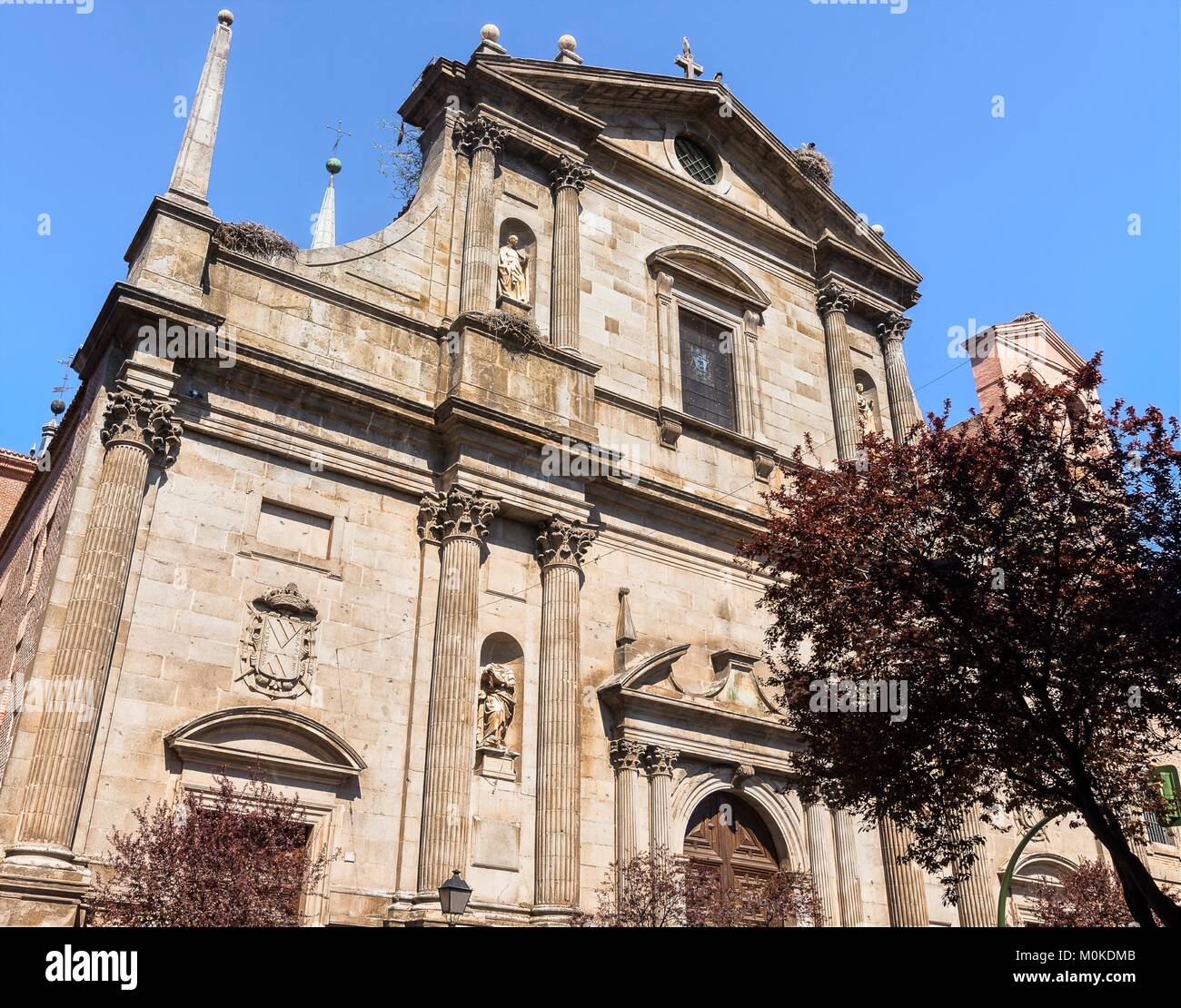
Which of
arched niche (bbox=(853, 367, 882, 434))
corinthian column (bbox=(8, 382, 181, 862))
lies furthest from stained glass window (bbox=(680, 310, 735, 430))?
corinthian column (bbox=(8, 382, 181, 862))

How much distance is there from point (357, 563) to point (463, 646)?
6.84 feet

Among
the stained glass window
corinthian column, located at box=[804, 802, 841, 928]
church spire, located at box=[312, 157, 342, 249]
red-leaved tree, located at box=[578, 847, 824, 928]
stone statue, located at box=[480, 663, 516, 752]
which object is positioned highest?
church spire, located at box=[312, 157, 342, 249]

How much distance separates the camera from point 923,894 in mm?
20172

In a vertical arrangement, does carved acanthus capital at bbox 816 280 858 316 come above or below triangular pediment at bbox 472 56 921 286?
below

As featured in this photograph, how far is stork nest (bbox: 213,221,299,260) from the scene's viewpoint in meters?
17.4

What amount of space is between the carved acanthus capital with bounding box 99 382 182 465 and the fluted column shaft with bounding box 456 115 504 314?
5767mm

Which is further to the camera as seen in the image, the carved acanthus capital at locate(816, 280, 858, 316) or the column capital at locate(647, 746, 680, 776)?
the carved acanthus capital at locate(816, 280, 858, 316)

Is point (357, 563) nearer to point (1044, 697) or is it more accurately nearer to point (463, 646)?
point (463, 646)

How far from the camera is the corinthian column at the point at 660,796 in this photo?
57.3 ft

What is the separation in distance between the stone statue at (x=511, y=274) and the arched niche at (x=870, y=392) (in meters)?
9.10

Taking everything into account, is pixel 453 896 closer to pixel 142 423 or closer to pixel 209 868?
pixel 209 868

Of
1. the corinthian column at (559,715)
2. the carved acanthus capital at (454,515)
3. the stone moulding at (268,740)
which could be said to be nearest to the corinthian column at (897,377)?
the corinthian column at (559,715)

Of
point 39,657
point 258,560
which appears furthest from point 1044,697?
point 39,657

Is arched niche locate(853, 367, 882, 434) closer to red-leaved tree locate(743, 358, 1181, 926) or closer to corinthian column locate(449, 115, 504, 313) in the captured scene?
corinthian column locate(449, 115, 504, 313)
